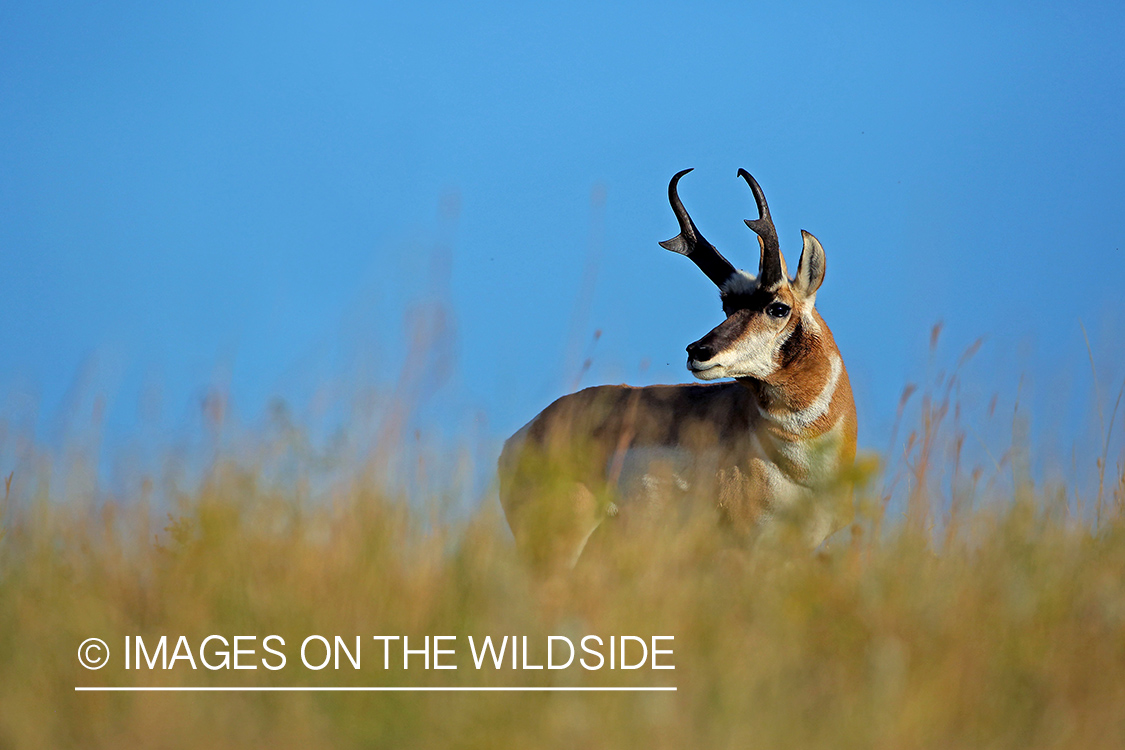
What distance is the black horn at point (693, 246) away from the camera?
270 inches

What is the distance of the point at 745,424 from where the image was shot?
6410 millimetres

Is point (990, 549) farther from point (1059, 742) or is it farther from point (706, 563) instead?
point (1059, 742)

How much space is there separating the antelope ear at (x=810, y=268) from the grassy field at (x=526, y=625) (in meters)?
2.21

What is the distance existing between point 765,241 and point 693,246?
2.21 ft

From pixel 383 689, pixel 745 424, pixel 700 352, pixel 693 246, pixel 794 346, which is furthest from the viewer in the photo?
pixel 693 246

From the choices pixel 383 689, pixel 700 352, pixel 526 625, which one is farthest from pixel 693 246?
pixel 383 689

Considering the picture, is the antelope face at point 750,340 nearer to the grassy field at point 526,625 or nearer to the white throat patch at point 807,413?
the white throat patch at point 807,413

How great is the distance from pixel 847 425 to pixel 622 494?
159cm

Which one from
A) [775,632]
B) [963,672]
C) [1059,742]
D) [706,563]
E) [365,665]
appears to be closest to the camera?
[1059,742]

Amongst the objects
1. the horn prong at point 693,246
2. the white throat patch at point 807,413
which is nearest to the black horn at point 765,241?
the horn prong at point 693,246

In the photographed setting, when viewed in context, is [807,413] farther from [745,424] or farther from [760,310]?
[760,310]

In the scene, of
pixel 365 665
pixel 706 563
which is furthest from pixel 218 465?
pixel 706 563

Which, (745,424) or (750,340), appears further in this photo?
(745,424)

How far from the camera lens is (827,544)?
504cm
